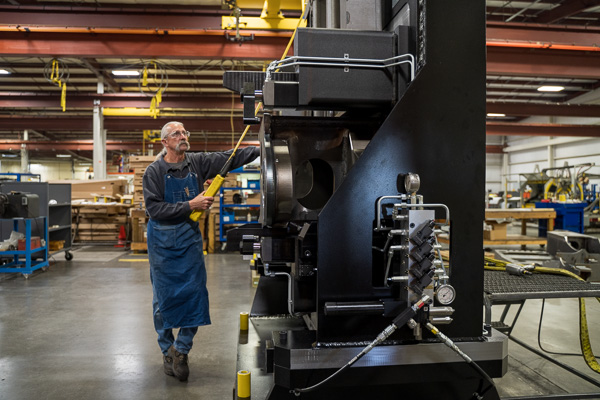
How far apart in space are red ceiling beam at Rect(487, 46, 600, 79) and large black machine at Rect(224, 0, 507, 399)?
605 cm

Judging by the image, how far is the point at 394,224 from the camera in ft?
3.75

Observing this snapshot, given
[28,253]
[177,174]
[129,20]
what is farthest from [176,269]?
[129,20]

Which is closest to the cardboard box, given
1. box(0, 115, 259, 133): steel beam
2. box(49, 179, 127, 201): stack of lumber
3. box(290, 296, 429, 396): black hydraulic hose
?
box(290, 296, 429, 396): black hydraulic hose

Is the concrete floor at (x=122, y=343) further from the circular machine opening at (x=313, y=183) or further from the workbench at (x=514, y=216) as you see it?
the workbench at (x=514, y=216)

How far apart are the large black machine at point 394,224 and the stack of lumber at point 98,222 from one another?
831 cm

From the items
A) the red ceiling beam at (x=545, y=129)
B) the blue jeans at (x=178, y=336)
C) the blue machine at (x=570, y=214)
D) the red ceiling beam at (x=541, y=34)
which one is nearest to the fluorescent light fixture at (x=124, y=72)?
the red ceiling beam at (x=541, y=34)

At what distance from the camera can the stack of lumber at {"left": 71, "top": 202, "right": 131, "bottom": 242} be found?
8836 millimetres

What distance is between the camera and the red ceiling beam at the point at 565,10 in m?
6.18

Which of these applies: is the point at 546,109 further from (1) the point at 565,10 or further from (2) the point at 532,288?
(2) the point at 532,288

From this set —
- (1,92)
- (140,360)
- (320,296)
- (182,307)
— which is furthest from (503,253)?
(1,92)

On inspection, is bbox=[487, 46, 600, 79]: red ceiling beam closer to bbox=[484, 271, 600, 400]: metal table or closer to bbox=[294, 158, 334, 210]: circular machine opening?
bbox=[484, 271, 600, 400]: metal table

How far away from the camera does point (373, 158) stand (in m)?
1.13

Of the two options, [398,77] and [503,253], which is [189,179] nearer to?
[398,77]

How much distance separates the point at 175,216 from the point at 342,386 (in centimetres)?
151
